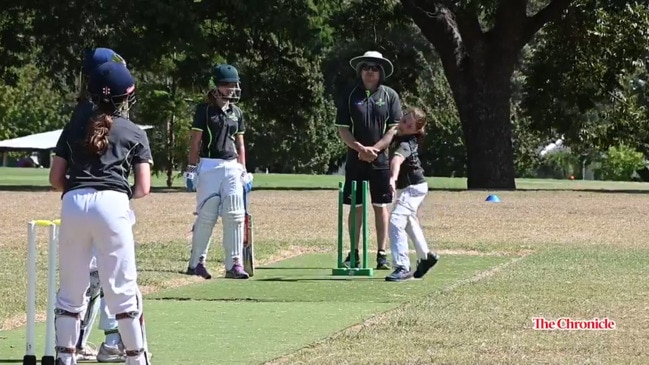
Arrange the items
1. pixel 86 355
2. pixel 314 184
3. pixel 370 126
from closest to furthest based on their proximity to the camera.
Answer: pixel 86 355 → pixel 370 126 → pixel 314 184

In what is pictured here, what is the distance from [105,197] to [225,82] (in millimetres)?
6252

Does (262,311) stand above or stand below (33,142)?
below

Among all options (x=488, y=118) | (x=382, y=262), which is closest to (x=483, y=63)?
(x=488, y=118)

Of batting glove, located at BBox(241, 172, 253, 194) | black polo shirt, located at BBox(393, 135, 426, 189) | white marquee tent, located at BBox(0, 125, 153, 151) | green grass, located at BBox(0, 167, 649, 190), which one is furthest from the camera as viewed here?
white marquee tent, located at BBox(0, 125, 153, 151)

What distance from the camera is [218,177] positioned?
13.4 metres

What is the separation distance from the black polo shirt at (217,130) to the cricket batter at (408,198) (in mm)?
1561

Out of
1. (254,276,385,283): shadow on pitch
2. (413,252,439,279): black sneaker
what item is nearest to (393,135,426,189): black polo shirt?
(413,252,439,279): black sneaker

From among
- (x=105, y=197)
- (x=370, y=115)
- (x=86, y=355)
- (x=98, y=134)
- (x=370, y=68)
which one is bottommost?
(x=86, y=355)

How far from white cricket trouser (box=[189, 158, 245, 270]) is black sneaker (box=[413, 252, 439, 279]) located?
1.66 meters

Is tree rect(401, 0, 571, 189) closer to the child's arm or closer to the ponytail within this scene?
the child's arm

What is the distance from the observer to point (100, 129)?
700 centimetres

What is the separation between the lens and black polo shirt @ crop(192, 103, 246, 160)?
43.8 ft

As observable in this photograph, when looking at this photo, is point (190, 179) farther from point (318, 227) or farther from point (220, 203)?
point (318, 227)

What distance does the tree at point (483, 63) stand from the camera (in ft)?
132
